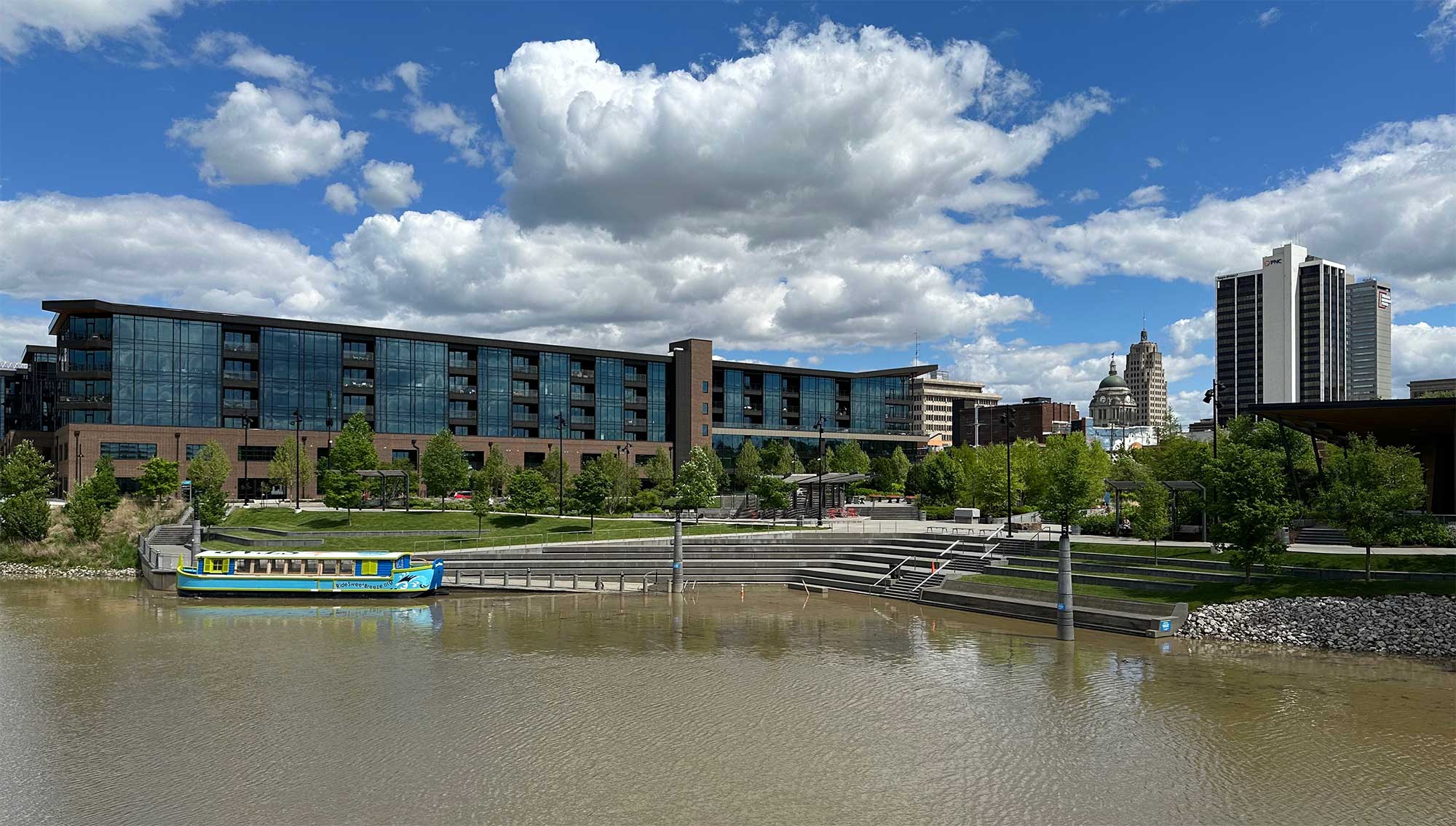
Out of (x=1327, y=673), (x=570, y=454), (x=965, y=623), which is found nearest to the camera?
(x=1327, y=673)

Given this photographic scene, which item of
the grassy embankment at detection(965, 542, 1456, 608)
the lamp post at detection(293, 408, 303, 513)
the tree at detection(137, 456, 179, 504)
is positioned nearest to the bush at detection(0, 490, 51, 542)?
the tree at detection(137, 456, 179, 504)

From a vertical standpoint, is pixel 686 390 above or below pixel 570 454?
above

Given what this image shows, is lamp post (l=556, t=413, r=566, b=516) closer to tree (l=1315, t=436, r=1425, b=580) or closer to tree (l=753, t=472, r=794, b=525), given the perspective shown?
tree (l=753, t=472, r=794, b=525)

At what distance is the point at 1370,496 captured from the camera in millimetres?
31875

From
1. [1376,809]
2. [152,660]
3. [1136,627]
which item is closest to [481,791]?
[1376,809]

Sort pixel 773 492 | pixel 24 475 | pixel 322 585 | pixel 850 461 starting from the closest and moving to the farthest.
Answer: pixel 322 585
pixel 773 492
pixel 24 475
pixel 850 461

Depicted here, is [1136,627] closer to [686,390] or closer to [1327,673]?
[1327,673]

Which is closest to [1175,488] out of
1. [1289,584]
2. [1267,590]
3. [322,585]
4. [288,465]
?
[1289,584]

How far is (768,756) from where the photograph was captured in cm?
1875

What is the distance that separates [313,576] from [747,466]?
6233 centimetres

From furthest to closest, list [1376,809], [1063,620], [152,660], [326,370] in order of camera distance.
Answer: [326,370]
[1063,620]
[152,660]
[1376,809]

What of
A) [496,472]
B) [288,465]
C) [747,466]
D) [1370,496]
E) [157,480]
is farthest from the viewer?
[747,466]

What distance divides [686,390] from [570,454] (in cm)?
1659

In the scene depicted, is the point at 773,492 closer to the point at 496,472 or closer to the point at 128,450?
the point at 496,472
